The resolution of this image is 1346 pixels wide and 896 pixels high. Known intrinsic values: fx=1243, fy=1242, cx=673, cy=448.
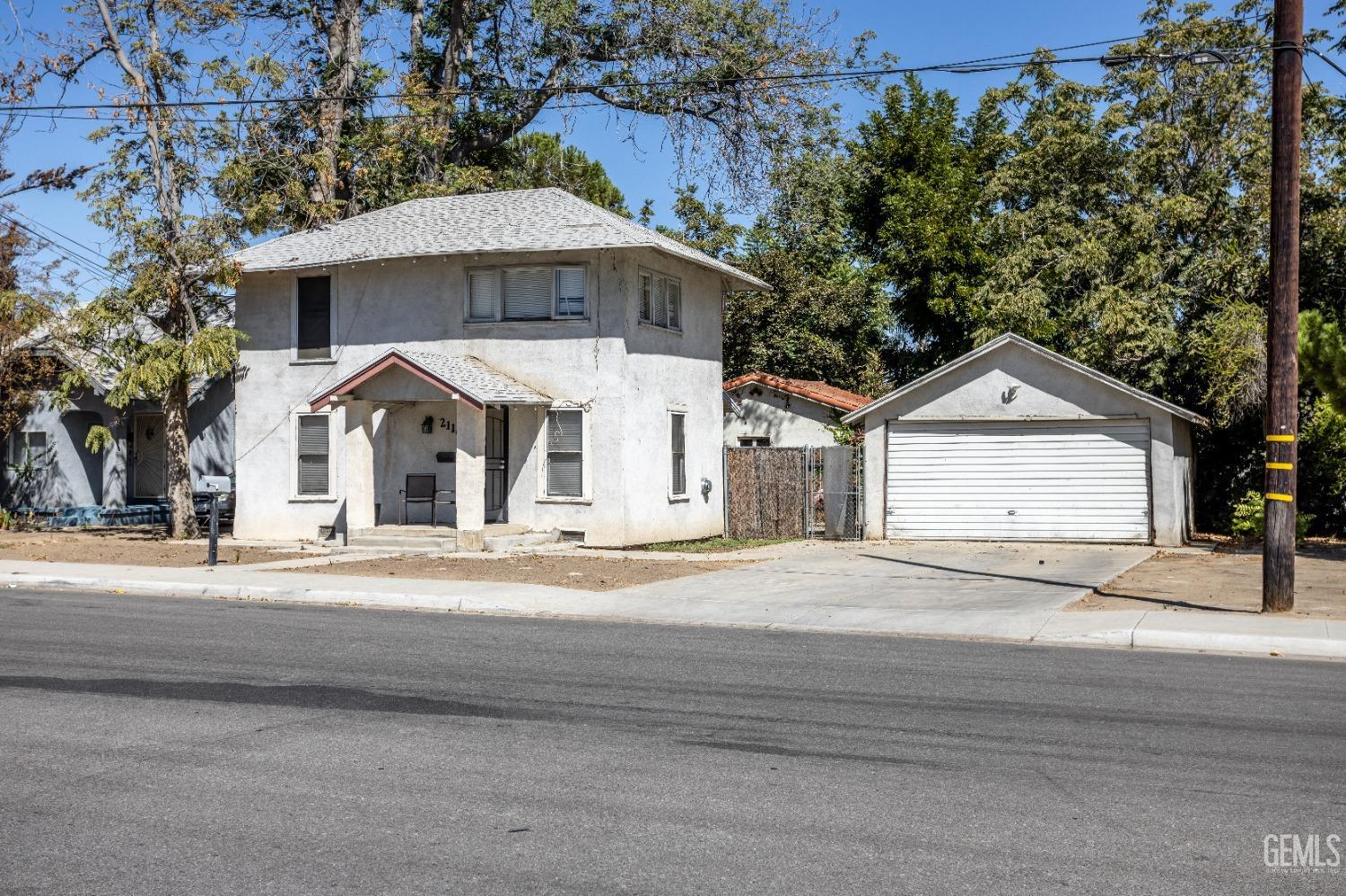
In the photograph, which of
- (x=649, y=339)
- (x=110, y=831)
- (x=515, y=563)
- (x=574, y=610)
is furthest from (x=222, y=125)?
(x=110, y=831)

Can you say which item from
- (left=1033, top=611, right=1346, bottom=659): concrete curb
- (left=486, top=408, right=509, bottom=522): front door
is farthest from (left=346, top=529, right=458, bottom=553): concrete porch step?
(left=1033, top=611, right=1346, bottom=659): concrete curb

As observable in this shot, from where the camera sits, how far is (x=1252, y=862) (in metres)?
5.39

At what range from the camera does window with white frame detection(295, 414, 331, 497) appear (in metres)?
25.3

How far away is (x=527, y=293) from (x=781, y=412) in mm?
11754

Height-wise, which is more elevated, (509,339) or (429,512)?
(509,339)

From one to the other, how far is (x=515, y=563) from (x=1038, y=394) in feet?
37.3

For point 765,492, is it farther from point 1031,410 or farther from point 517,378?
point 517,378

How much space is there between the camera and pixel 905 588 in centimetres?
1669

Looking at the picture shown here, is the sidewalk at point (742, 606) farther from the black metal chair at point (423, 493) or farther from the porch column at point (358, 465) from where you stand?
the black metal chair at point (423, 493)

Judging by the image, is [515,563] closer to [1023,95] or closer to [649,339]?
[649,339]

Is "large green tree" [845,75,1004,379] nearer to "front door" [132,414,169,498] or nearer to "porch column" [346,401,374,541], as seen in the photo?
"porch column" [346,401,374,541]

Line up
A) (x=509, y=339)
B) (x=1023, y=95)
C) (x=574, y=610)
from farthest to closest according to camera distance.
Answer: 1. (x=1023, y=95)
2. (x=509, y=339)
3. (x=574, y=610)

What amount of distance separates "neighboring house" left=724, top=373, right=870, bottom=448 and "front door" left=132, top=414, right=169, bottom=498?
14456 mm

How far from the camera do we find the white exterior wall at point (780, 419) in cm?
3344
